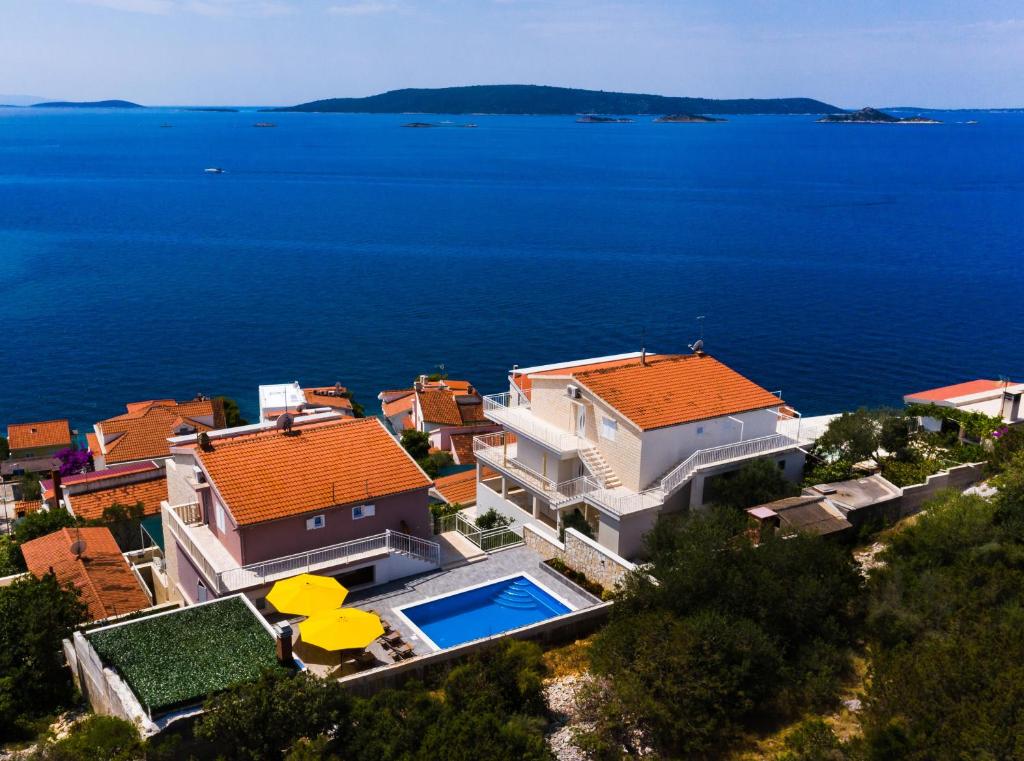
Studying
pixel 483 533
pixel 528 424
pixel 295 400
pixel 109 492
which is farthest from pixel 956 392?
pixel 109 492

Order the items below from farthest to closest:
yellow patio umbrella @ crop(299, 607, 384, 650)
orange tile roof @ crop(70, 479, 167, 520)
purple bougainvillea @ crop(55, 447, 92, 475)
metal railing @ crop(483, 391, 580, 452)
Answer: purple bougainvillea @ crop(55, 447, 92, 475)
orange tile roof @ crop(70, 479, 167, 520)
metal railing @ crop(483, 391, 580, 452)
yellow patio umbrella @ crop(299, 607, 384, 650)

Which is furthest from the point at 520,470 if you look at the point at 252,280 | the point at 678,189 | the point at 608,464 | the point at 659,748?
the point at 678,189

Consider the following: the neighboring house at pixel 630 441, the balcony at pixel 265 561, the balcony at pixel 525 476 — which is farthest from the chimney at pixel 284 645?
the balcony at pixel 525 476

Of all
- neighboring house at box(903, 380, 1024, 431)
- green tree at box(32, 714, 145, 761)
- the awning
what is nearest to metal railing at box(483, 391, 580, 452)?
the awning

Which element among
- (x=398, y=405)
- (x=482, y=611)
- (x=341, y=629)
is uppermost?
(x=341, y=629)

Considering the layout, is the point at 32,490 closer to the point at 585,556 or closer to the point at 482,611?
the point at 482,611

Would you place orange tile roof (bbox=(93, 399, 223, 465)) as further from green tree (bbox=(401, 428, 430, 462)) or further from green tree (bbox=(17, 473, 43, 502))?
green tree (bbox=(401, 428, 430, 462))
